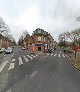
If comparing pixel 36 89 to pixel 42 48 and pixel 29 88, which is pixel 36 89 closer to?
pixel 29 88

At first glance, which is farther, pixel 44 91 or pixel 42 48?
pixel 42 48

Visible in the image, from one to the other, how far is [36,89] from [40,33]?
3104 inches

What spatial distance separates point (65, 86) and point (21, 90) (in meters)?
3.20

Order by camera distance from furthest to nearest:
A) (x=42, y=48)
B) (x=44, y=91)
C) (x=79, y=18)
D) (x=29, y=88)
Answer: (x=42, y=48) < (x=79, y=18) < (x=29, y=88) < (x=44, y=91)

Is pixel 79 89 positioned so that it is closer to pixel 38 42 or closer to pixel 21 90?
pixel 21 90

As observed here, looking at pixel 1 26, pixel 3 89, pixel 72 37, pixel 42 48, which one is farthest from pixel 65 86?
pixel 72 37

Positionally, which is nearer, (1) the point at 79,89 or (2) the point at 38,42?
(1) the point at 79,89

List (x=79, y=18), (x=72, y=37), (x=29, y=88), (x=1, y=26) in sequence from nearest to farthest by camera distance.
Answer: (x=29, y=88), (x=79, y=18), (x=1, y=26), (x=72, y=37)

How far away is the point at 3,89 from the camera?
44.3ft

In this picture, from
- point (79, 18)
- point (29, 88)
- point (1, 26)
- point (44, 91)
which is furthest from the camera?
point (1, 26)

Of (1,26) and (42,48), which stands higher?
(1,26)

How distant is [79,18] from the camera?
38906 millimetres

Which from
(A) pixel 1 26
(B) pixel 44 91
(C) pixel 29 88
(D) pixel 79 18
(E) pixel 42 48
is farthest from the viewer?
(E) pixel 42 48

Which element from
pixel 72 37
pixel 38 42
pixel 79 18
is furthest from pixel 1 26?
pixel 72 37
